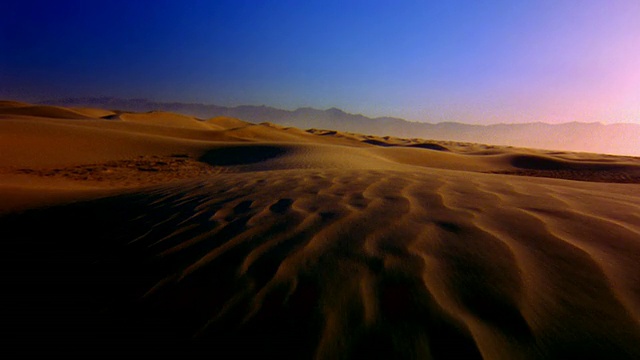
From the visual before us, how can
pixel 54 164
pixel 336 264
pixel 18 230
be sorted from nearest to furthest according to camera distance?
pixel 336 264, pixel 18 230, pixel 54 164

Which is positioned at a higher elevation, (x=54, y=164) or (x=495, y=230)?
(x=495, y=230)

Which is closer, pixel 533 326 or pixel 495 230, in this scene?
pixel 533 326

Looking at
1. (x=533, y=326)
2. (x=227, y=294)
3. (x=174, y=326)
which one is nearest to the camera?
(x=533, y=326)

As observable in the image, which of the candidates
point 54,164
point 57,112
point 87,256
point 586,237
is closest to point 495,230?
point 586,237

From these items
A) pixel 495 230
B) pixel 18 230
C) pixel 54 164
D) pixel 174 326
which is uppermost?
pixel 495 230

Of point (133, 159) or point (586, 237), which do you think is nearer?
point (586, 237)

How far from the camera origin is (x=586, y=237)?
63.6 inches

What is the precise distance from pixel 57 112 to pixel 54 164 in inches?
757

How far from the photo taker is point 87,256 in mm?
1971

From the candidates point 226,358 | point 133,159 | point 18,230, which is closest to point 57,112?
point 133,159

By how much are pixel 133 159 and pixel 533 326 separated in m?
11.1

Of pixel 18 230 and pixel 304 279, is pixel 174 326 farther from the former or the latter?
pixel 18 230

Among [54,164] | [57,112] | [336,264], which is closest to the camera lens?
[336,264]

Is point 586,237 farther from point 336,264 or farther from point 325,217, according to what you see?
point 325,217
